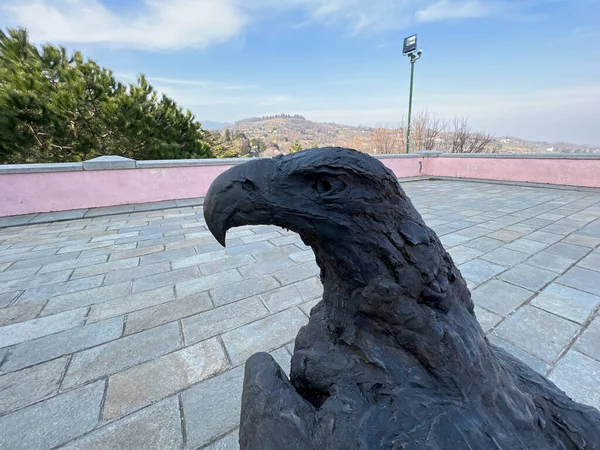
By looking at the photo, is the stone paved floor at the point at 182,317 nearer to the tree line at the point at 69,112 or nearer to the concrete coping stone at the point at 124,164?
the concrete coping stone at the point at 124,164

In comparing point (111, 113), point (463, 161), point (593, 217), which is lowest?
point (593, 217)

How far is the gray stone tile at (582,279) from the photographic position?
3.40 m

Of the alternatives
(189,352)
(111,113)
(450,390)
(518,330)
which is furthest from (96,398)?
(111,113)

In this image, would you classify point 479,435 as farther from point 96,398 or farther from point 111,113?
point 111,113

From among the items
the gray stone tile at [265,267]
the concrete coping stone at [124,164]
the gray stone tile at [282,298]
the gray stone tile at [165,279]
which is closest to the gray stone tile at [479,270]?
the gray stone tile at [282,298]

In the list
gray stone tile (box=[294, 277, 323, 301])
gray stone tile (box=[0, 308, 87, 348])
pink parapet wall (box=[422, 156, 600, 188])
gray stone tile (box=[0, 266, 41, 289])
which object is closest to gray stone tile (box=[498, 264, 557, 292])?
gray stone tile (box=[294, 277, 323, 301])

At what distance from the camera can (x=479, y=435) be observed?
2.47 ft

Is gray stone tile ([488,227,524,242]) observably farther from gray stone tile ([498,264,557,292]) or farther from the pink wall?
the pink wall

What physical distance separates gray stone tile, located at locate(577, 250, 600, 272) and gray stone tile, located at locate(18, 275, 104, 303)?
6.52 metres

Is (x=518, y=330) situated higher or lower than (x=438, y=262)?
lower

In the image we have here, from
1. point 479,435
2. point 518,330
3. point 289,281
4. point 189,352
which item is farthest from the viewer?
point 289,281

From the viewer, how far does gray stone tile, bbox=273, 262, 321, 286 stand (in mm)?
3727

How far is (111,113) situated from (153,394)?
12.6 metres

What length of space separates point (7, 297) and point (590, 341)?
6.01 meters
